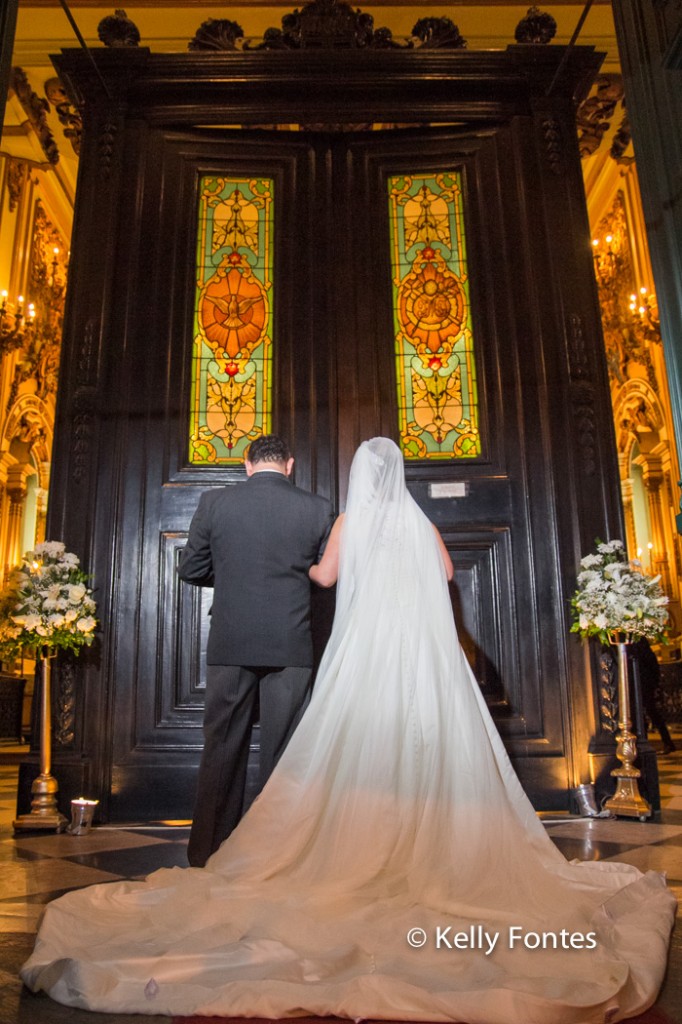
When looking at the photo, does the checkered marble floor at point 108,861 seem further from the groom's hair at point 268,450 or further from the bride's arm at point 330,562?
the groom's hair at point 268,450

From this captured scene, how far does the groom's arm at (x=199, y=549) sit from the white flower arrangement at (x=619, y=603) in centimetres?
200

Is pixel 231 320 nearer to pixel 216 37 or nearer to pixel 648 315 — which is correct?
pixel 216 37

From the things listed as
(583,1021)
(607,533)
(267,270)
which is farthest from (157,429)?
(583,1021)

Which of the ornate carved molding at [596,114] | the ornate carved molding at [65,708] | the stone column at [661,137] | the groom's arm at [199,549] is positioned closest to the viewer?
the stone column at [661,137]

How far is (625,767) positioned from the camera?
4.26 metres

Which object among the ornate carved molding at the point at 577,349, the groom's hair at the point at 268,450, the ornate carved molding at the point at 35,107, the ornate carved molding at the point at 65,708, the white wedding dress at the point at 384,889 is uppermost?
the ornate carved molding at the point at 35,107

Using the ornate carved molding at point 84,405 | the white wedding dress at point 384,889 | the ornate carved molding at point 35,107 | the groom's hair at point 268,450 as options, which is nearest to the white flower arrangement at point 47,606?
the ornate carved molding at point 84,405

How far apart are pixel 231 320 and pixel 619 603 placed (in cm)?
287

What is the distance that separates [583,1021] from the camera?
1590mm

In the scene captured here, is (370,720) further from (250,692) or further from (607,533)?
(607,533)

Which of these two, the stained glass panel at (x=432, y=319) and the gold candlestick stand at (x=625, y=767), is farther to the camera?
the stained glass panel at (x=432, y=319)

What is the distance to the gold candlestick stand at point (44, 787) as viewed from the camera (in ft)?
13.3

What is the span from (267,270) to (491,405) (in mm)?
1686

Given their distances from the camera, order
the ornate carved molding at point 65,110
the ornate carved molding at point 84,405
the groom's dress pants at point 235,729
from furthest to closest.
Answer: the ornate carved molding at point 65,110, the ornate carved molding at point 84,405, the groom's dress pants at point 235,729
